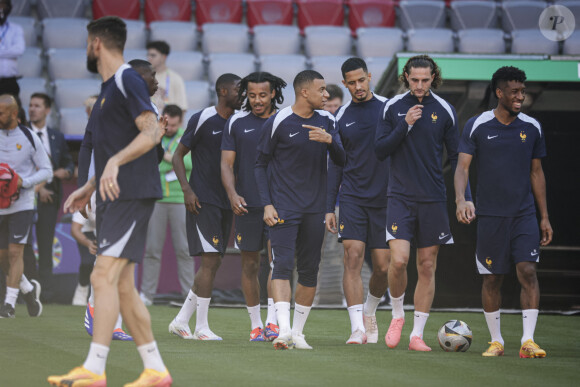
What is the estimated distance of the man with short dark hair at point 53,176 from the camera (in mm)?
13266

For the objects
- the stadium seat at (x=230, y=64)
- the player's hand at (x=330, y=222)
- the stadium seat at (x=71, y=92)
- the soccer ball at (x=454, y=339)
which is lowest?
the soccer ball at (x=454, y=339)

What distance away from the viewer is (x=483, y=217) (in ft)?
26.8

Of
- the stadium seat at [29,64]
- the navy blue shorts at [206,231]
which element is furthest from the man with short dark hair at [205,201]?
the stadium seat at [29,64]

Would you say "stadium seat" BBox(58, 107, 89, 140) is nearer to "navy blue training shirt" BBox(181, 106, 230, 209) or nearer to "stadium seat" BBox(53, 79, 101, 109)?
"stadium seat" BBox(53, 79, 101, 109)

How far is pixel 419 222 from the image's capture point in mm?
8266

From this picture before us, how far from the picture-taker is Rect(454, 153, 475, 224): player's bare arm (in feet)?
26.2

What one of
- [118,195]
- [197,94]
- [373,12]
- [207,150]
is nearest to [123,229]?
[118,195]

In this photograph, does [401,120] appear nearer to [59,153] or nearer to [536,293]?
[536,293]

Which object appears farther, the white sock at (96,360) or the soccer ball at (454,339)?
the soccer ball at (454,339)

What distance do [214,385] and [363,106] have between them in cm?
394

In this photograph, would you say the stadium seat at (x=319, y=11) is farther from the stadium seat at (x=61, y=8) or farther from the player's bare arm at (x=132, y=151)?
the player's bare arm at (x=132, y=151)

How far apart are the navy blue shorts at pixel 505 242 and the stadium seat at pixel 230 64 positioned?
31.6 feet

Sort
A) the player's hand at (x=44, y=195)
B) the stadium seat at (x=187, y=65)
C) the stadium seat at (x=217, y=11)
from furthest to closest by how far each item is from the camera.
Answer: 1. the stadium seat at (x=217, y=11)
2. the stadium seat at (x=187, y=65)
3. the player's hand at (x=44, y=195)

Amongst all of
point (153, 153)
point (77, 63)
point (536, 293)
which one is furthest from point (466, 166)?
point (77, 63)
